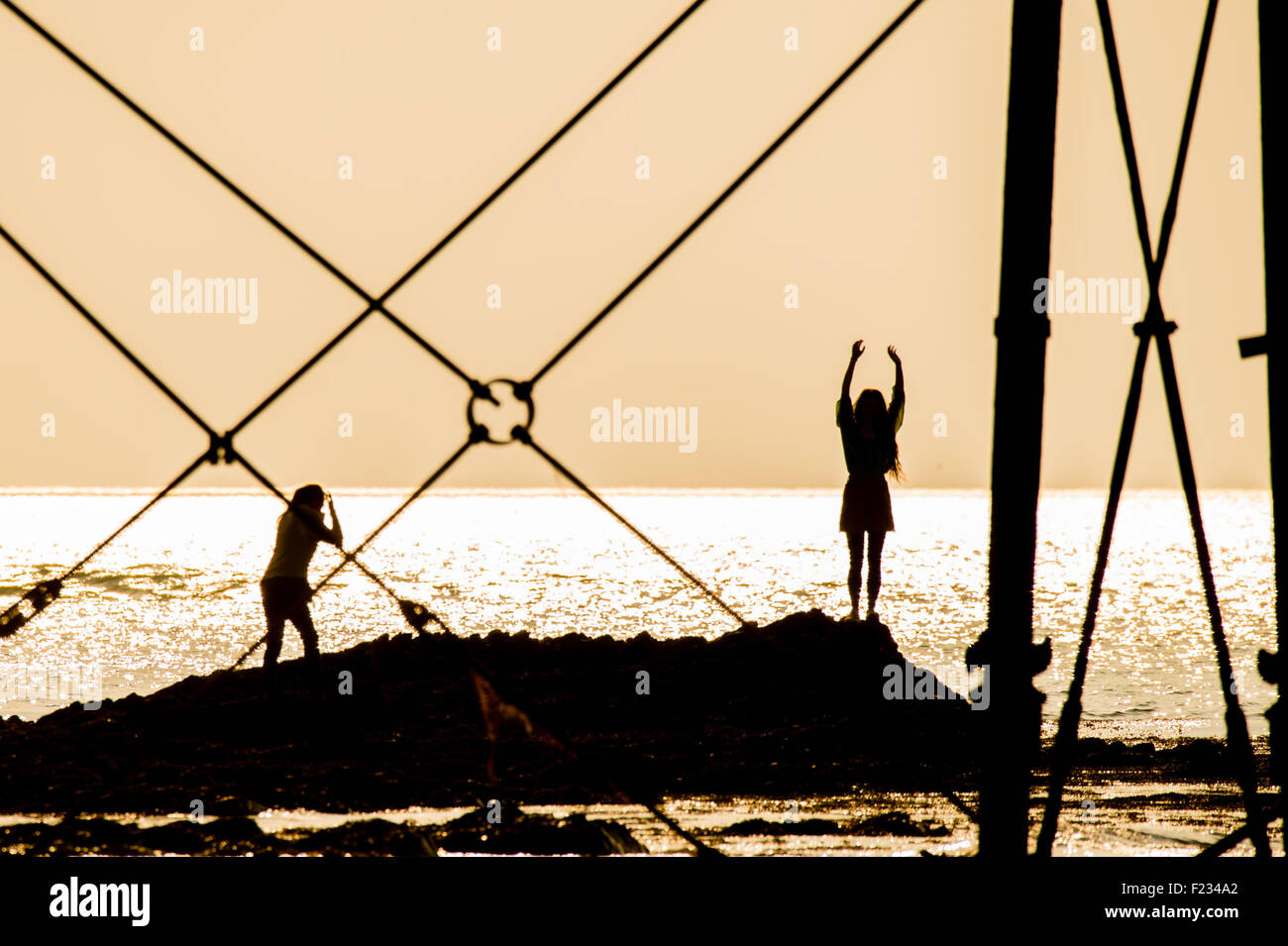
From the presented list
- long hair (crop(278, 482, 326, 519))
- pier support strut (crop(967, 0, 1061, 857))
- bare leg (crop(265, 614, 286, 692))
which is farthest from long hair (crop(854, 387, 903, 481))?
pier support strut (crop(967, 0, 1061, 857))

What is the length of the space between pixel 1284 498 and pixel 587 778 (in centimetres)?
713

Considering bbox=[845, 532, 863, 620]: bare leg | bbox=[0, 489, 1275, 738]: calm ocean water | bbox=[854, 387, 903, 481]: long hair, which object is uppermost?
bbox=[854, 387, 903, 481]: long hair

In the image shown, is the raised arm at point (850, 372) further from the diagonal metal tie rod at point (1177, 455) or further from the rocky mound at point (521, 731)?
the diagonal metal tie rod at point (1177, 455)

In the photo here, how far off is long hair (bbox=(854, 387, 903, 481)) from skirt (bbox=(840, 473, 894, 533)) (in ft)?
0.54

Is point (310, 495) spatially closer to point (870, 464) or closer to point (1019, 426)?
point (870, 464)

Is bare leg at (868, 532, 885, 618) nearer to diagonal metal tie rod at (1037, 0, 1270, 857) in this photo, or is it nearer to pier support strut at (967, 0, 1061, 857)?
diagonal metal tie rod at (1037, 0, 1270, 857)

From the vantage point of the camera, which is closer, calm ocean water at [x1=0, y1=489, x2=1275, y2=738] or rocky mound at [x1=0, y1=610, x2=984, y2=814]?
rocky mound at [x1=0, y1=610, x2=984, y2=814]

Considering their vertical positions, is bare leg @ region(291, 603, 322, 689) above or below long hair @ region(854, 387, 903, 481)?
below

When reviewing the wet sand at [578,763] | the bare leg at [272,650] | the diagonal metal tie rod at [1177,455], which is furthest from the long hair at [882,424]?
the diagonal metal tie rod at [1177,455]

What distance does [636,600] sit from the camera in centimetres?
5338

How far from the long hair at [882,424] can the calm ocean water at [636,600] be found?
555 cm

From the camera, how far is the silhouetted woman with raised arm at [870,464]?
1243cm

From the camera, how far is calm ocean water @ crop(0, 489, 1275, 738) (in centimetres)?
2605

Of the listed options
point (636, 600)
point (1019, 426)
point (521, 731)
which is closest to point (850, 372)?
point (521, 731)
